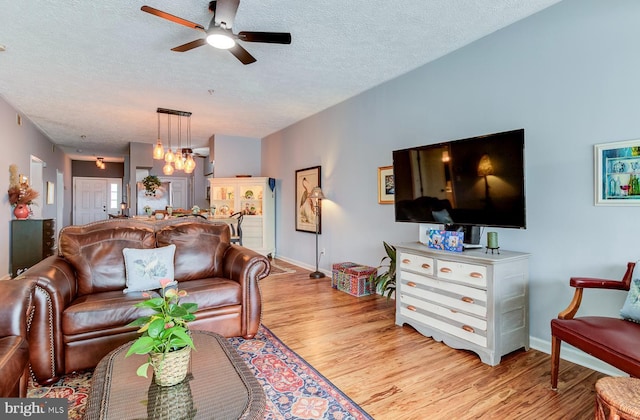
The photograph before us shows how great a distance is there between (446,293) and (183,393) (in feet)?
7.11

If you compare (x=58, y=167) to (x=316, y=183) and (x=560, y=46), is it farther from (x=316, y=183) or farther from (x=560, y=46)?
(x=560, y=46)

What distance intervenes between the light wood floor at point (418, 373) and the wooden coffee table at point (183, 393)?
89cm

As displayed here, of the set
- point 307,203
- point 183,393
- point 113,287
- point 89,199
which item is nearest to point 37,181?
point 89,199

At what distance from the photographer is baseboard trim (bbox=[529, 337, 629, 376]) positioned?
2.29m

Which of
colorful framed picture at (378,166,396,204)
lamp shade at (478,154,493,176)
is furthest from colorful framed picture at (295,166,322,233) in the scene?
lamp shade at (478,154,493,176)

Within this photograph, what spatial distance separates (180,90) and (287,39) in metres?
2.50

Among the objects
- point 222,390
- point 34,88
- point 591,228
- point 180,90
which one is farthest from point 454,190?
point 34,88

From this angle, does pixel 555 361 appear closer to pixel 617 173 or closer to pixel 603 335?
pixel 603 335

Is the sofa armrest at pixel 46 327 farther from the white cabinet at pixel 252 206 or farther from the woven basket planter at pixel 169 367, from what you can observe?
the white cabinet at pixel 252 206

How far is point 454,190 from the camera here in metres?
2.95

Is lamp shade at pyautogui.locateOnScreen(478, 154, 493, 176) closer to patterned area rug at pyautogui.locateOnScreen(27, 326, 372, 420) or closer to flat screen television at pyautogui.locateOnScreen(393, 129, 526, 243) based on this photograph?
flat screen television at pyautogui.locateOnScreen(393, 129, 526, 243)

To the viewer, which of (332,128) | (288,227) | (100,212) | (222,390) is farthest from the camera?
(100,212)

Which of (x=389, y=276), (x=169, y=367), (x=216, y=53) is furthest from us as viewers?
(x=389, y=276)

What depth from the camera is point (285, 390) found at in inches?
82.6
